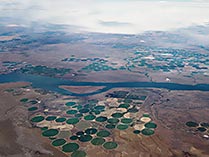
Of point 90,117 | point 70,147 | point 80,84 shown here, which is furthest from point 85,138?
point 80,84

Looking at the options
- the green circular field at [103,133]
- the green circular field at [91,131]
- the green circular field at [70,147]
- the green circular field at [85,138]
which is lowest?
the green circular field at [70,147]

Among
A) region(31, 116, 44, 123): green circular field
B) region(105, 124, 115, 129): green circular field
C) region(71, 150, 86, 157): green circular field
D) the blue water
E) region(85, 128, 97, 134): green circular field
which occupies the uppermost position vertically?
the blue water

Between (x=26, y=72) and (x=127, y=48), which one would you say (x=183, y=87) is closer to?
(x=26, y=72)

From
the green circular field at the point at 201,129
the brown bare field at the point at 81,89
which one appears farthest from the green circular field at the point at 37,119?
the green circular field at the point at 201,129

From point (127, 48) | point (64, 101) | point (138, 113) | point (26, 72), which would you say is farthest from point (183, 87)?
point (127, 48)

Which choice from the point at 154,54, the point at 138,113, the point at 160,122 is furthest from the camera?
the point at 154,54


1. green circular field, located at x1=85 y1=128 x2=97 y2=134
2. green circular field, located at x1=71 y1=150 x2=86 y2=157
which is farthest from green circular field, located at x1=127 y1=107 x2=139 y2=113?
green circular field, located at x1=71 y1=150 x2=86 y2=157

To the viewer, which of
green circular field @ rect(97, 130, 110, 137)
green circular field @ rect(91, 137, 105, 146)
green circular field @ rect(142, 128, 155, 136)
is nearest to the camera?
green circular field @ rect(91, 137, 105, 146)

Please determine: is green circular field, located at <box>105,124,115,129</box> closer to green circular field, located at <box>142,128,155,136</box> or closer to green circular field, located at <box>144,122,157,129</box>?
green circular field, located at <box>142,128,155,136</box>

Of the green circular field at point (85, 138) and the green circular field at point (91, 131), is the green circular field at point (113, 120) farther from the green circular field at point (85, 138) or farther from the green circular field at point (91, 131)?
the green circular field at point (85, 138)
